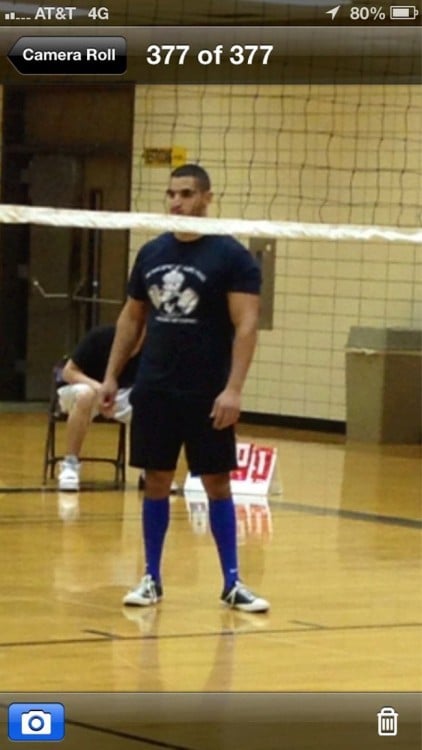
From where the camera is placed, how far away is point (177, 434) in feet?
23.1

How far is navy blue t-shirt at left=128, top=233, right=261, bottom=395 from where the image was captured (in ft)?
22.6

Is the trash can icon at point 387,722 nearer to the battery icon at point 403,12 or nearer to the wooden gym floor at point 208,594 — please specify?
the wooden gym floor at point 208,594

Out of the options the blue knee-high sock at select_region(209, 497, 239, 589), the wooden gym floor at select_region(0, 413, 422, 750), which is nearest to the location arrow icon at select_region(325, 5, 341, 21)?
the wooden gym floor at select_region(0, 413, 422, 750)

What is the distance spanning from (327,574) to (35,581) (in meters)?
1.38

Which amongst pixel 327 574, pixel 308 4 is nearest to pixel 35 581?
pixel 327 574

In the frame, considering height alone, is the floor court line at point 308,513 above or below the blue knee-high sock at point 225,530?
below

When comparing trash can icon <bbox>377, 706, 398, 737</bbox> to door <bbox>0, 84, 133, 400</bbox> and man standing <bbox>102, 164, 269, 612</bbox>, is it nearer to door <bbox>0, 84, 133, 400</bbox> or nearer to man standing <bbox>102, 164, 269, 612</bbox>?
man standing <bbox>102, 164, 269, 612</bbox>

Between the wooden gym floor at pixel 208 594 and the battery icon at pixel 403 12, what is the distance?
1823mm

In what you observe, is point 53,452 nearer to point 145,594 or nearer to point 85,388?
point 85,388

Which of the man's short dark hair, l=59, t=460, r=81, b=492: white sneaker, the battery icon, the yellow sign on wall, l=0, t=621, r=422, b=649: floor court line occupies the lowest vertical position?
l=0, t=621, r=422, b=649: floor court line

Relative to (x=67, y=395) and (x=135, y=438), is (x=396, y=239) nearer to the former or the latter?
(x=135, y=438)

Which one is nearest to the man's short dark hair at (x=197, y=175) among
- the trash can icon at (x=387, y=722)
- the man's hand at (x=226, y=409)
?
the man's hand at (x=226, y=409)

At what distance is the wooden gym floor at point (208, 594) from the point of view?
5656 mm

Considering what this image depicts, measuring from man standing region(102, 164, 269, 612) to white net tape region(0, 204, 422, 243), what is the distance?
48 cm
